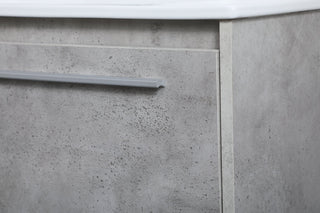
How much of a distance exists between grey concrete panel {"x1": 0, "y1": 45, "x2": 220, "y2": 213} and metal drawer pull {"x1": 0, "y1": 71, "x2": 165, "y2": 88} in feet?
0.05

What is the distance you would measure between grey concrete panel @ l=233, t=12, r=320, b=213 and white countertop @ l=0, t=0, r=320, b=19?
1.2 inches

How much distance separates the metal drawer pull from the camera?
1.17 metres

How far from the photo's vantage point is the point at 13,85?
136 cm

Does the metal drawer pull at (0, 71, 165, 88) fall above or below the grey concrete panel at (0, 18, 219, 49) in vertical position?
below

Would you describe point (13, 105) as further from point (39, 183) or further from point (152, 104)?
point (152, 104)

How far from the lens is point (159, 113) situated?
119cm

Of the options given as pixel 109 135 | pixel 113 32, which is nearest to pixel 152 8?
pixel 113 32

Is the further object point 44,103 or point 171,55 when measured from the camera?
point 44,103

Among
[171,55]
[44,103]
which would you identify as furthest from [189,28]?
[44,103]

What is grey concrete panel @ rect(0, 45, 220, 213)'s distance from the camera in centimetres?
116

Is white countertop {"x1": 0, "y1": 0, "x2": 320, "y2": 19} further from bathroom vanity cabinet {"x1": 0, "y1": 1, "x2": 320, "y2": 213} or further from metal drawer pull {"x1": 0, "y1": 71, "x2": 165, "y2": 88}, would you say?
metal drawer pull {"x1": 0, "y1": 71, "x2": 165, "y2": 88}

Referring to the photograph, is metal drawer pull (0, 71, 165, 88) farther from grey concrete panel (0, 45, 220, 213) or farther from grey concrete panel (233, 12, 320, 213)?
grey concrete panel (233, 12, 320, 213)

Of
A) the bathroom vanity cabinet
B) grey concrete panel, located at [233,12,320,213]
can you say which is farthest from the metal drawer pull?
grey concrete panel, located at [233,12,320,213]

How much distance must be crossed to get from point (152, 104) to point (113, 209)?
0.76 ft
